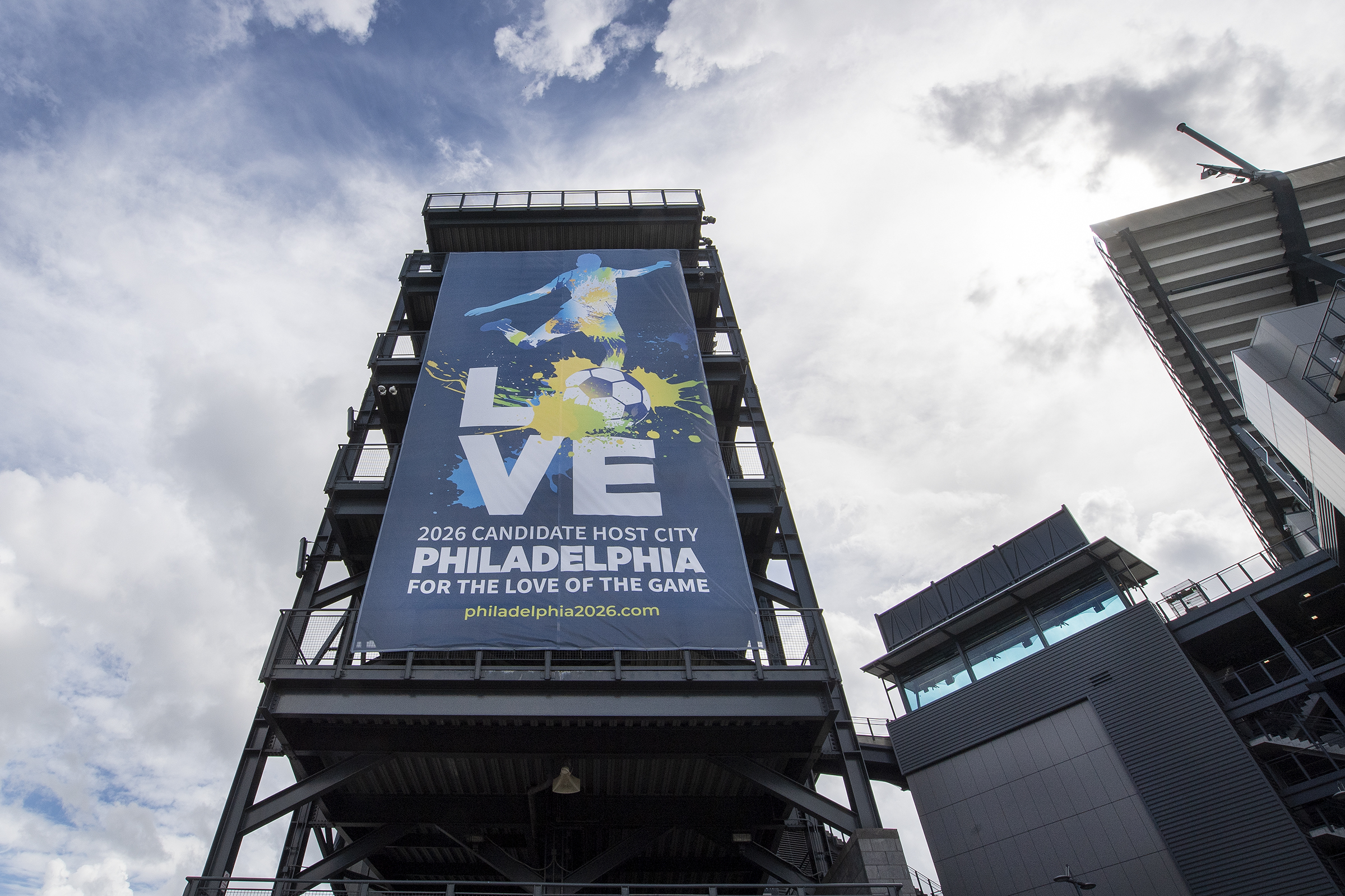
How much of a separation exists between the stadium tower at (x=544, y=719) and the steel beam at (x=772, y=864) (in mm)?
52

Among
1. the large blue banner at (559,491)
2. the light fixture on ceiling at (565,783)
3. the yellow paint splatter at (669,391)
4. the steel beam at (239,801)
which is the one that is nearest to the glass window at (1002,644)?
the yellow paint splatter at (669,391)

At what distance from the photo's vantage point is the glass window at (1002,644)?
2975 cm

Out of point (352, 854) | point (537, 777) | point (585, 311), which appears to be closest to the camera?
point (352, 854)

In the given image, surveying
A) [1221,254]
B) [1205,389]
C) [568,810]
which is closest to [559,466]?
[568,810]

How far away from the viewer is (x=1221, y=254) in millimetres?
29719

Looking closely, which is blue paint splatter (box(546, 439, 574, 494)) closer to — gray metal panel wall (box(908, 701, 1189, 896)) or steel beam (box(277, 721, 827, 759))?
steel beam (box(277, 721, 827, 759))

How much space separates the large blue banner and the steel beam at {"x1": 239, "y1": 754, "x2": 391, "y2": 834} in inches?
80.6

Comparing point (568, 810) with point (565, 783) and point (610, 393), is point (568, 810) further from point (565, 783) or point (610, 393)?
point (610, 393)

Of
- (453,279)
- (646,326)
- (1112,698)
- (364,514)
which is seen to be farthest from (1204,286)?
(364,514)

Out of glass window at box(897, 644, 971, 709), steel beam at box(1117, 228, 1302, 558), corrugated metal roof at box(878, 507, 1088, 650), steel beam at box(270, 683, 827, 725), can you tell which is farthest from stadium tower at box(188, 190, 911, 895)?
steel beam at box(1117, 228, 1302, 558)

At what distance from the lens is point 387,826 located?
53.3ft

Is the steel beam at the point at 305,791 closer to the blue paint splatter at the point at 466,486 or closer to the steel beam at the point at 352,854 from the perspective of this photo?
the steel beam at the point at 352,854

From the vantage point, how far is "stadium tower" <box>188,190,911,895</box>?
1398cm

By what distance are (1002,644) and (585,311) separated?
67.5 ft
